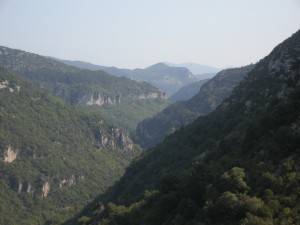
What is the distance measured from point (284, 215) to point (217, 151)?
762 inches

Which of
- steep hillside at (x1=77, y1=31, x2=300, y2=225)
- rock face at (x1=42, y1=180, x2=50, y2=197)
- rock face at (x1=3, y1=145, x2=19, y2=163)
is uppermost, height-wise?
steep hillside at (x1=77, y1=31, x2=300, y2=225)

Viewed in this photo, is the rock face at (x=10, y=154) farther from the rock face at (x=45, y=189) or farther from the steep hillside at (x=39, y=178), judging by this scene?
the rock face at (x=45, y=189)

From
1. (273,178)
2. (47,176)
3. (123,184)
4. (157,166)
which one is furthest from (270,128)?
(47,176)

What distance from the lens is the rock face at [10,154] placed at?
176400 mm

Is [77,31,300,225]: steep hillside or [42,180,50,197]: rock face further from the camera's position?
[42,180,50,197]: rock face

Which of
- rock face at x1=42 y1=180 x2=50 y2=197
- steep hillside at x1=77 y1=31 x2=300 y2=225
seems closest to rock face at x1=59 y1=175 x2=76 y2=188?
rock face at x1=42 y1=180 x2=50 y2=197

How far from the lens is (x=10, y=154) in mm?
179000

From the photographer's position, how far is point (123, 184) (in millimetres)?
88000

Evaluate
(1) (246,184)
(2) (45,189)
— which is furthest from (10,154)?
(1) (246,184)

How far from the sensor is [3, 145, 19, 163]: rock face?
17640 centimetres

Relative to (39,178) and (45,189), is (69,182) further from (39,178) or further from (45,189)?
(45,189)

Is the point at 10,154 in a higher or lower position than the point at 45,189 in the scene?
higher

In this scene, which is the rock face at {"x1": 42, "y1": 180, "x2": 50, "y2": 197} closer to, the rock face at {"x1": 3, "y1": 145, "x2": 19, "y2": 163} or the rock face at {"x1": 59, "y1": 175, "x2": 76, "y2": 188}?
the rock face at {"x1": 59, "y1": 175, "x2": 76, "y2": 188}

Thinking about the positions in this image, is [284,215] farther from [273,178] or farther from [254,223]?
[273,178]
